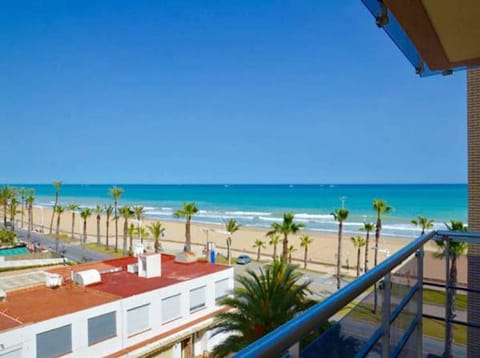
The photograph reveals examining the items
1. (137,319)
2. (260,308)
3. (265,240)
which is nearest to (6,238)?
(137,319)

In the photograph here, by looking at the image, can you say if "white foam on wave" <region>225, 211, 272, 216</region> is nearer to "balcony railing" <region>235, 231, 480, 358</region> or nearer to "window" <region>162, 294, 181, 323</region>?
"window" <region>162, 294, 181, 323</region>

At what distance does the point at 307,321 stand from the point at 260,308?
10171mm

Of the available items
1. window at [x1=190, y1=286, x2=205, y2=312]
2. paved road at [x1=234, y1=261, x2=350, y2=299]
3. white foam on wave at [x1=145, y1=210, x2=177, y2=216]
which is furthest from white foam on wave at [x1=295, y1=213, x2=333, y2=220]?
window at [x1=190, y1=286, x2=205, y2=312]

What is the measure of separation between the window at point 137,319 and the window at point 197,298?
Answer: 2140 mm

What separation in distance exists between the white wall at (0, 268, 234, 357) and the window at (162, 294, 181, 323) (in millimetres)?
169

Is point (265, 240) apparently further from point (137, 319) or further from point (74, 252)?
point (137, 319)

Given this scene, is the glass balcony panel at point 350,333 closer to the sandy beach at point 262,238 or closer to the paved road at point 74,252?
the sandy beach at point 262,238

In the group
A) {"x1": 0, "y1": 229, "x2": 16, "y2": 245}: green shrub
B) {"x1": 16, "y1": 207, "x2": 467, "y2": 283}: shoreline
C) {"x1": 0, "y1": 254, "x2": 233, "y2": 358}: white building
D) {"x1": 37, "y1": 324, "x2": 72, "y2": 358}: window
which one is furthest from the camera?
{"x1": 16, "y1": 207, "x2": 467, "y2": 283}: shoreline

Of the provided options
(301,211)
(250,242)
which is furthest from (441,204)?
(250,242)

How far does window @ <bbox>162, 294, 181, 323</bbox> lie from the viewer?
13.0 meters

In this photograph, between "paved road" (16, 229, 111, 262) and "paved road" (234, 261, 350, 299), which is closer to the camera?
"paved road" (234, 261, 350, 299)

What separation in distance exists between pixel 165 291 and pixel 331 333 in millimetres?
12657

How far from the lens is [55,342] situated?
9.93m

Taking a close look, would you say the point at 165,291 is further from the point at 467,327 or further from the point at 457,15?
the point at 457,15
